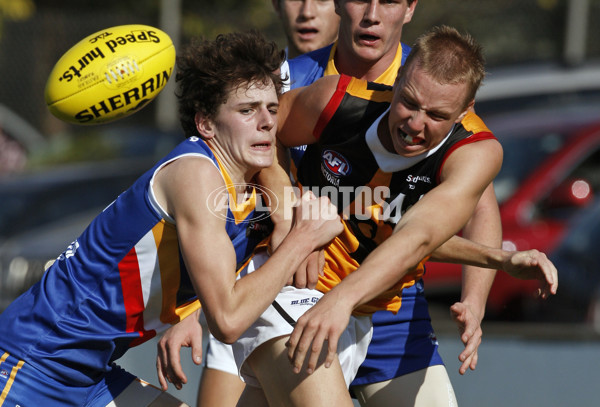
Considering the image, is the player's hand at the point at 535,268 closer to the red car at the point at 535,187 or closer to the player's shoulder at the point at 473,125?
the player's shoulder at the point at 473,125

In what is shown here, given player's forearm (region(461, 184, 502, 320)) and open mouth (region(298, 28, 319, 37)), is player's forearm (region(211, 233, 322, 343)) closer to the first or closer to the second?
player's forearm (region(461, 184, 502, 320))

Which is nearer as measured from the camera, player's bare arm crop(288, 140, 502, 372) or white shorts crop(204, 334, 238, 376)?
player's bare arm crop(288, 140, 502, 372)

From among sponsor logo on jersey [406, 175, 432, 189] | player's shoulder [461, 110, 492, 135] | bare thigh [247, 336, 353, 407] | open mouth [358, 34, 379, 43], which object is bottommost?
bare thigh [247, 336, 353, 407]

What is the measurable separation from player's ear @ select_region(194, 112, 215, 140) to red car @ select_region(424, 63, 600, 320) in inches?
163

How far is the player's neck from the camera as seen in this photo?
4.17m

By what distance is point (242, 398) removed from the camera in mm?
3914

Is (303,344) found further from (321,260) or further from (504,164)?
(504,164)

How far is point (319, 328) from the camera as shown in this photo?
302 centimetres

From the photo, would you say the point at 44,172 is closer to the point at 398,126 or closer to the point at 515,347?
the point at 515,347

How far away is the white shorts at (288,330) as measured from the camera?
356 centimetres

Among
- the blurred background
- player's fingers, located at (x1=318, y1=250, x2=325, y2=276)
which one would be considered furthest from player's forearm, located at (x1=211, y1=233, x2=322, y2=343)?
the blurred background

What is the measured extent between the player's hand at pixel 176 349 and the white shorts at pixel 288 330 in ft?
0.79

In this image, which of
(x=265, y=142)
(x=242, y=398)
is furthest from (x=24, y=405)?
(x=265, y=142)

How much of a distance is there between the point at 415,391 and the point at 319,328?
118cm
